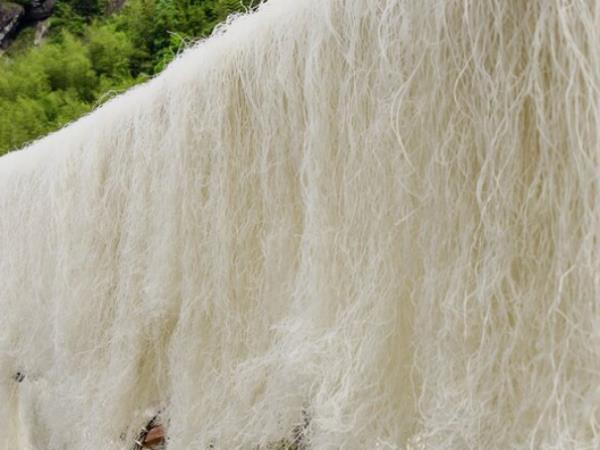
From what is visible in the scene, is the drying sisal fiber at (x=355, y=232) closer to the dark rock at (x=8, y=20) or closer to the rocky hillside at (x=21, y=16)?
the rocky hillside at (x=21, y=16)

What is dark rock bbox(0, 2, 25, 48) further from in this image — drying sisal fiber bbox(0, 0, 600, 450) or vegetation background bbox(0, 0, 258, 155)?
drying sisal fiber bbox(0, 0, 600, 450)

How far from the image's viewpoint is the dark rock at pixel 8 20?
29.4ft

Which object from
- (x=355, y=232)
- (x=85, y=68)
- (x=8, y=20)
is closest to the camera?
(x=355, y=232)

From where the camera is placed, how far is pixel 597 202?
0.90 feet

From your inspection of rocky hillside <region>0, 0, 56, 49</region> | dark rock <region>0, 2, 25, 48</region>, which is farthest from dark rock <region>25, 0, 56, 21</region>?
dark rock <region>0, 2, 25, 48</region>

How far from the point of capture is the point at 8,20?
9.02m

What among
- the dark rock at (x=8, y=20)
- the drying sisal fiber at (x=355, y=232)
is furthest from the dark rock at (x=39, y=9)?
the drying sisal fiber at (x=355, y=232)

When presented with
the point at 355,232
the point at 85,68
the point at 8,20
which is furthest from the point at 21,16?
the point at 355,232

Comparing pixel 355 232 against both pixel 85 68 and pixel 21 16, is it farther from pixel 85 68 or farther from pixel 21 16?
pixel 21 16

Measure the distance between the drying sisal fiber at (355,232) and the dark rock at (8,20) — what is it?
9353mm

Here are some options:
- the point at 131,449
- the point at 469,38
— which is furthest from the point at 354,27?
the point at 131,449

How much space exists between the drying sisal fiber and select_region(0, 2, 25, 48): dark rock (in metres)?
9.35

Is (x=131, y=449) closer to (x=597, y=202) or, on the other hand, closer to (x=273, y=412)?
(x=273, y=412)

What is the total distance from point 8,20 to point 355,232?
989cm
